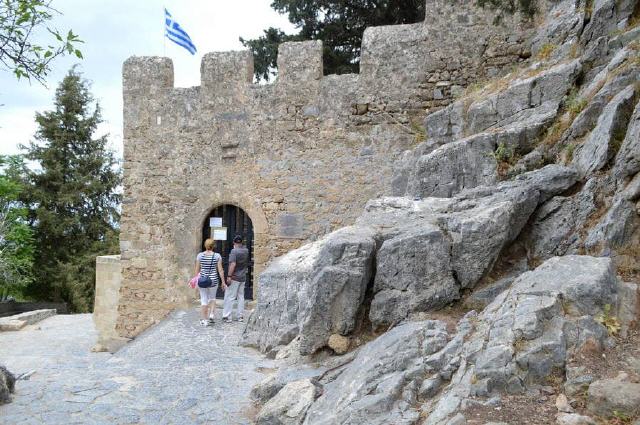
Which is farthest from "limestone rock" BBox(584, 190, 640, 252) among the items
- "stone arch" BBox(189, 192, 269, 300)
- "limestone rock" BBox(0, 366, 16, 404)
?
"stone arch" BBox(189, 192, 269, 300)

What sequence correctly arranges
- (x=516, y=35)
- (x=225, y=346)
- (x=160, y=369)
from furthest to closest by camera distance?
(x=516, y=35) < (x=225, y=346) < (x=160, y=369)

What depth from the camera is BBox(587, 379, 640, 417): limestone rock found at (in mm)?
2756

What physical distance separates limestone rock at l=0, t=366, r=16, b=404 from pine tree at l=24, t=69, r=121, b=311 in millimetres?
15777

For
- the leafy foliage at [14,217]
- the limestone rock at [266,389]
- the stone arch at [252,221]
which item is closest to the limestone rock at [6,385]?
the limestone rock at [266,389]

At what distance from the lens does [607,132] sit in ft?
15.3

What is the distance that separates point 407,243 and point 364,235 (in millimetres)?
491

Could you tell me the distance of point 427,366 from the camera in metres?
3.67

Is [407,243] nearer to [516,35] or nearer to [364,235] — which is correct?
[364,235]

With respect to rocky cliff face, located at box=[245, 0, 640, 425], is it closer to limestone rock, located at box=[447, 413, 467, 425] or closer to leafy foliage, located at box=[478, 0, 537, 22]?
limestone rock, located at box=[447, 413, 467, 425]

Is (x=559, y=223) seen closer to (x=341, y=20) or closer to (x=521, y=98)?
(x=521, y=98)

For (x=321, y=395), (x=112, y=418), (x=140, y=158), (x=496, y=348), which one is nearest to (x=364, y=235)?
(x=321, y=395)

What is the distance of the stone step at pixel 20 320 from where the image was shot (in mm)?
15570

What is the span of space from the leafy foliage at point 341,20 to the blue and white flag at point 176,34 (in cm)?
422

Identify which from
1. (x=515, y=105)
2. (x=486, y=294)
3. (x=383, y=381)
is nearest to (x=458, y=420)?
(x=383, y=381)
